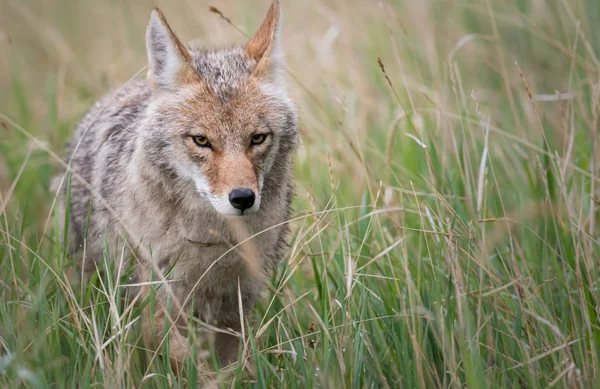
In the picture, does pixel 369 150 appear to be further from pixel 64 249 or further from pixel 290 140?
pixel 64 249

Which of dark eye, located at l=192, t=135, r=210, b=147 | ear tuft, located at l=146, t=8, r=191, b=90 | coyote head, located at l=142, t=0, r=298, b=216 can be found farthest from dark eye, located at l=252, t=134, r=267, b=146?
ear tuft, located at l=146, t=8, r=191, b=90

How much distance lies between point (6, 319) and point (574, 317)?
8.73 ft

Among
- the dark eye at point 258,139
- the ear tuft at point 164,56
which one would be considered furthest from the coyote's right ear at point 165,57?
the dark eye at point 258,139

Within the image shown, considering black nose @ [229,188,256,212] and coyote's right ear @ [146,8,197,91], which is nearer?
black nose @ [229,188,256,212]

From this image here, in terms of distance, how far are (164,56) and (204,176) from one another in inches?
32.1

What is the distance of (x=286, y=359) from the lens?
3631 mm

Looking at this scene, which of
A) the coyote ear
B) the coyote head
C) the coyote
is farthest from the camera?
the coyote ear

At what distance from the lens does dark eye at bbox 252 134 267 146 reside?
3930 mm

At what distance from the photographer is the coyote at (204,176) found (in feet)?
12.6

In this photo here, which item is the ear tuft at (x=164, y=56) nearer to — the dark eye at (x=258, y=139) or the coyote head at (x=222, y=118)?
the coyote head at (x=222, y=118)

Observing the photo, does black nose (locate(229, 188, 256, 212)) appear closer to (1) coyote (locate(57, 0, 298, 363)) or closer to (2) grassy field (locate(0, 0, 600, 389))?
(1) coyote (locate(57, 0, 298, 363))

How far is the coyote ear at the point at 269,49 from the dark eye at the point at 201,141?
587mm

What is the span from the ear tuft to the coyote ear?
0.42 meters

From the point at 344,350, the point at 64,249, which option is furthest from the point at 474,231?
the point at 64,249
